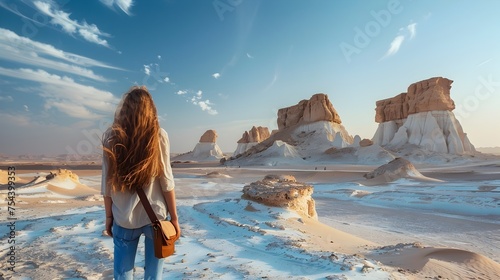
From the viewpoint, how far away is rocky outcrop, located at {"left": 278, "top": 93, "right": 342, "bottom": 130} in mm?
71062

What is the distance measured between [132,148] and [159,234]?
558mm

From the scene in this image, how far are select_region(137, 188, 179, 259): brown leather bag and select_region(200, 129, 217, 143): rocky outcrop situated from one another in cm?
9941

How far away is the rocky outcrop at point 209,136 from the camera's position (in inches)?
3962

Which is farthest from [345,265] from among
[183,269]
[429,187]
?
[429,187]

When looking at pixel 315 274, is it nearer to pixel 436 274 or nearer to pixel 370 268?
pixel 370 268

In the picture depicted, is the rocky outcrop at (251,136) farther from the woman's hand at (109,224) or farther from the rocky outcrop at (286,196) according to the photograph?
the woman's hand at (109,224)

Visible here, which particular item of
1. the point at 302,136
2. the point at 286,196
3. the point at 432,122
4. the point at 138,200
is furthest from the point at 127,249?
the point at 432,122

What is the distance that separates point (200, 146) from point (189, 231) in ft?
318

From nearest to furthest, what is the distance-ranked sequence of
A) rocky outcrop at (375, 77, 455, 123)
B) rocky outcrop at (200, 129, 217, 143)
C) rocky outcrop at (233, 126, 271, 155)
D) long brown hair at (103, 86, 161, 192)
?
1. long brown hair at (103, 86, 161, 192)
2. rocky outcrop at (375, 77, 455, 123)
3. rocky outcrop at (233, 126, 271, 155)
4. rocky outcrop at (200, 129, 217, 143)

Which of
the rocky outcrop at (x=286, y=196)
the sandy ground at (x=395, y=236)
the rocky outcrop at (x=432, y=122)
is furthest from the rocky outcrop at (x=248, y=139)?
the rocky outcrop at (x=286, y=196)

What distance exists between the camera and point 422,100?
6322 centimetres

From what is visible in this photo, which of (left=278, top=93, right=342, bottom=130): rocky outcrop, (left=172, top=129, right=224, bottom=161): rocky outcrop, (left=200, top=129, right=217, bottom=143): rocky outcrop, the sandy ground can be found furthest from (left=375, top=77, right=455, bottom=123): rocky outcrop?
the sandy ground

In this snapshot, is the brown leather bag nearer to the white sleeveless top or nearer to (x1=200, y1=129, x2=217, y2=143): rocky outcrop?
the white sleeveless top

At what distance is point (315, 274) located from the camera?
3.39 metres
